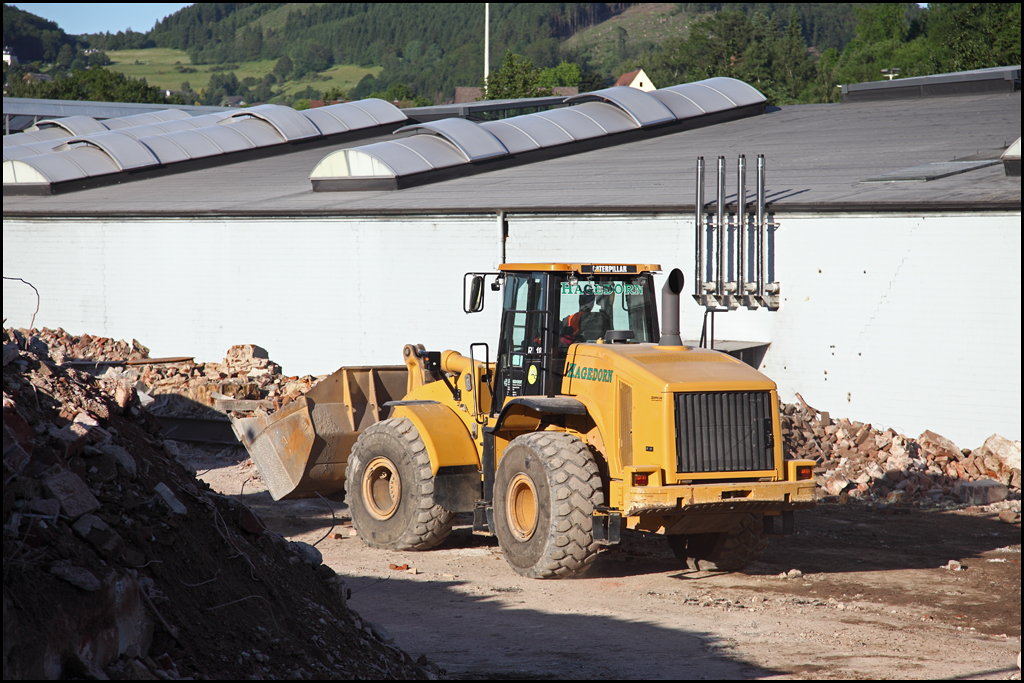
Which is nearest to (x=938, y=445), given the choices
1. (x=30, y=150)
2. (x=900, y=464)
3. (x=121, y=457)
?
(x=900, y=464)

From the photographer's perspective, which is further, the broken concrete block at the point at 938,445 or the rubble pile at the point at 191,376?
the rubble pile at the point at 191,376

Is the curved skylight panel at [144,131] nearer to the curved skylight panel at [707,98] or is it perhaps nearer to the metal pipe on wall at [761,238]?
the curved skylight panel at [707,98]

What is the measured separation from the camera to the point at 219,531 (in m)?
6.30

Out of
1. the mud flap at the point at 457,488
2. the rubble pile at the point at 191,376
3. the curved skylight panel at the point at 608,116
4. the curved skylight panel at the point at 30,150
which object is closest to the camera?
the mud flap at the point at 457,488

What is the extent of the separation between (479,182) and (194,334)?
668cm

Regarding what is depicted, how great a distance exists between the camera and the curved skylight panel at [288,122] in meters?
30.2

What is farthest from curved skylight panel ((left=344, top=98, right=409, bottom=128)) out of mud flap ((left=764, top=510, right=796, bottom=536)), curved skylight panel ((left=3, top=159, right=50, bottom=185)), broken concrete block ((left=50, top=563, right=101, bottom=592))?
broken concrete block ((left=50, top=563, right=101, bottom=592))

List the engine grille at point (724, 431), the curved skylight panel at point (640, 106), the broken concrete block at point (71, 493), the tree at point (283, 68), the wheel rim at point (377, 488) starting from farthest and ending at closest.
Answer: the tree at point (283, 68), the curved skylight panel at point (640, 106), the wheel rim at point (377, 488), the engine grille at point (724, 431), the broken concrete block at point (71, 493)

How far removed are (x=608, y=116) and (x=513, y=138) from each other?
2.84 metres

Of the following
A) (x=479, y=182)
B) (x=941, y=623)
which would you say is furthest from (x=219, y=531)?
(x=479, y=182)

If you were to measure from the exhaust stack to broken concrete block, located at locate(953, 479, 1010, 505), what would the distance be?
557 centimetres

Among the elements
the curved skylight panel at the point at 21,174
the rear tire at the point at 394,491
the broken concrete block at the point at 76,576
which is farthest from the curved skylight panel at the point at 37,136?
the broken concrete block at the point at 76,576

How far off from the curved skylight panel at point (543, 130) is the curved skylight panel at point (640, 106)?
2.04 metres

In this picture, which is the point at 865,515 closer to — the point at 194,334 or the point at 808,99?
the point at 194,334
